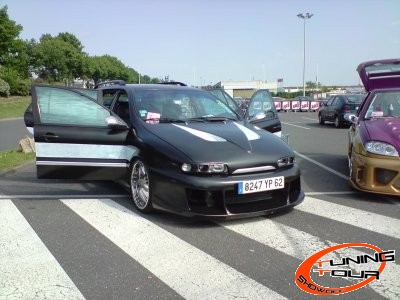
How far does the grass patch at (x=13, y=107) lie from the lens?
112ft

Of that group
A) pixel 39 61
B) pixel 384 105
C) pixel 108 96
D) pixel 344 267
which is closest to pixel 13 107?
pixel 39 61

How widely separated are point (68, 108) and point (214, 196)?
2.47 metres

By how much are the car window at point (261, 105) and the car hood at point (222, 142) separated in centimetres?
187

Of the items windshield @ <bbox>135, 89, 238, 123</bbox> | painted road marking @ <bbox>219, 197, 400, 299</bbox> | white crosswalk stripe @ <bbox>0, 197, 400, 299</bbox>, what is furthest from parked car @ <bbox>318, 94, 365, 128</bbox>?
painted road marking @ <bbox>219, 197, 400, 299</bbox>

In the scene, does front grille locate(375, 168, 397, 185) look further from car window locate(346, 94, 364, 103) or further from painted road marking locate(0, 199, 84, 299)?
car window locate(346, 94, 364, 103)

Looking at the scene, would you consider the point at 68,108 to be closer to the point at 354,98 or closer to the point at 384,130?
the point at 384,130

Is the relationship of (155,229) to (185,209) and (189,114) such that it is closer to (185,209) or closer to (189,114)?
(185,209)

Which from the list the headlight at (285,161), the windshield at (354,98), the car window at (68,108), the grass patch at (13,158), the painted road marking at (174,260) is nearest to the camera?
the painted road marking at (174,260)

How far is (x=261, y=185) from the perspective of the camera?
448 cm

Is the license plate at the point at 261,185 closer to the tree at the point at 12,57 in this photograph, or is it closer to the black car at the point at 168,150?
the black car at the point at 168,150

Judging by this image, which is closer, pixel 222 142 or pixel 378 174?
pixel 222 142

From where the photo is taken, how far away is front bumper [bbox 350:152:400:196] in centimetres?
528

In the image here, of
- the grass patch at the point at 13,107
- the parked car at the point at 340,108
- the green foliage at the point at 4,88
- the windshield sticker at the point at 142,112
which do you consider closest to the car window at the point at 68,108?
the windshield sticker at the point at 142,112

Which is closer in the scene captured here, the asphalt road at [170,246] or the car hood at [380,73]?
the asphalt road at [170,246]
